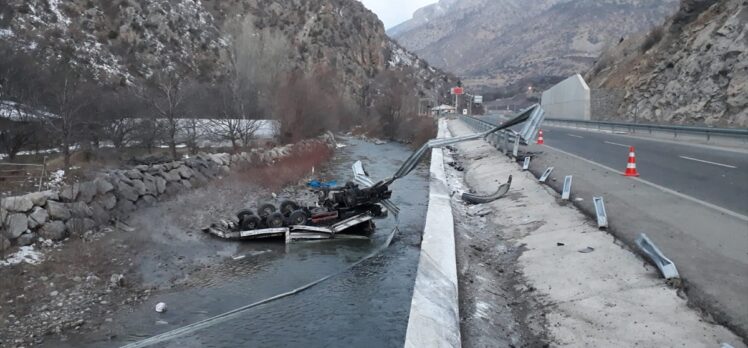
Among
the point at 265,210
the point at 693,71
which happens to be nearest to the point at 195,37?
the point at 693,71

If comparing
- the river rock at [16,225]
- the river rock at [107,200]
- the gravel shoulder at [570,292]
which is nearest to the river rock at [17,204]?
the river rock at [16,225]

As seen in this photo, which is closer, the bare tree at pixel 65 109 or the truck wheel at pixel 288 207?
the truck wheel at pixel 288 207

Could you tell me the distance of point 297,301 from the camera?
941 cm

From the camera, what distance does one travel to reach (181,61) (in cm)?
5928

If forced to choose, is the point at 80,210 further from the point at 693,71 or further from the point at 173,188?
the point at 693,71

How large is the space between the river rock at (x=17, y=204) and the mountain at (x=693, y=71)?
2946 centimetres

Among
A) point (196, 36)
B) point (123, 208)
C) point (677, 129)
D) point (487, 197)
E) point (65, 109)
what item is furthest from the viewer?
point (196, 36)

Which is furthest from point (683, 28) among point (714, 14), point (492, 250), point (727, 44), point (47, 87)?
point (47, 87)

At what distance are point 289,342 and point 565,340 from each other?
399cm

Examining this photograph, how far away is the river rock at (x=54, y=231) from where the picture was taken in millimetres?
11705

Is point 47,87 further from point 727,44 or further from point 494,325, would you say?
point 727,44

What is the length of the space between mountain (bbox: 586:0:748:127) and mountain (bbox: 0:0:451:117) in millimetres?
25433

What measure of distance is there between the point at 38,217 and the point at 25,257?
1.54 meters

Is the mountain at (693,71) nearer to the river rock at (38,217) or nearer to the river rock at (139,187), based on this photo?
the river rock at (139,187)
